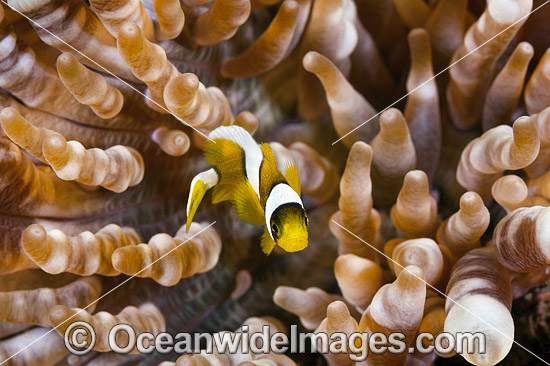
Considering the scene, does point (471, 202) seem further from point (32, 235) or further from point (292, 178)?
point (32, 235)

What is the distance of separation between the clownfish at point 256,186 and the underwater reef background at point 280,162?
4.1 inches

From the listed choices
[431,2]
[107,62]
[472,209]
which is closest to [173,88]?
[107,62]

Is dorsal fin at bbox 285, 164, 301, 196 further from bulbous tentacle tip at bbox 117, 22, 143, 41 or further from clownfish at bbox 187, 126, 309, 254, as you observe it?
bulbous tentacle tip at bbox 117, 22, 143, 41

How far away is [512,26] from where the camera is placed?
0.96 m

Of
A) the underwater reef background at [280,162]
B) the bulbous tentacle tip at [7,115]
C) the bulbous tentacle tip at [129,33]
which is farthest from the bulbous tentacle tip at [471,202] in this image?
the bulbous tentacle tip at [7,115]

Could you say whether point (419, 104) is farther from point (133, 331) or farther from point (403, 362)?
point (133, 331)

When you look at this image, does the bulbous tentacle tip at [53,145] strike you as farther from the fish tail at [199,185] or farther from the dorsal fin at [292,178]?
the dorsal fin at [292,178]

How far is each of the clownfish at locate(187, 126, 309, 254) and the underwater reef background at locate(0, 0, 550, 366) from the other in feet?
0.34

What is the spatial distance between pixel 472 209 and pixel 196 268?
48 centimetres

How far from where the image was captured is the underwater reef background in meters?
0.77

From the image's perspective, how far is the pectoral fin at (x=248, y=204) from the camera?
75cm

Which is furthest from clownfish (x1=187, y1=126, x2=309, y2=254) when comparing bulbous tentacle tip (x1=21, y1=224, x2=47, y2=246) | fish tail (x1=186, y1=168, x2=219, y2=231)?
bulbous tentacle tip (x1=21, y1=224, x2=47, y2=246)

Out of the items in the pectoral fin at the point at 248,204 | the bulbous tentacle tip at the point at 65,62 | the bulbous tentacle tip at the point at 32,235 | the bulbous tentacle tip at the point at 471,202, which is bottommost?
the bulbous tentacle tip at the point at 32,235

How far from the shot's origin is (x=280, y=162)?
0.93m
